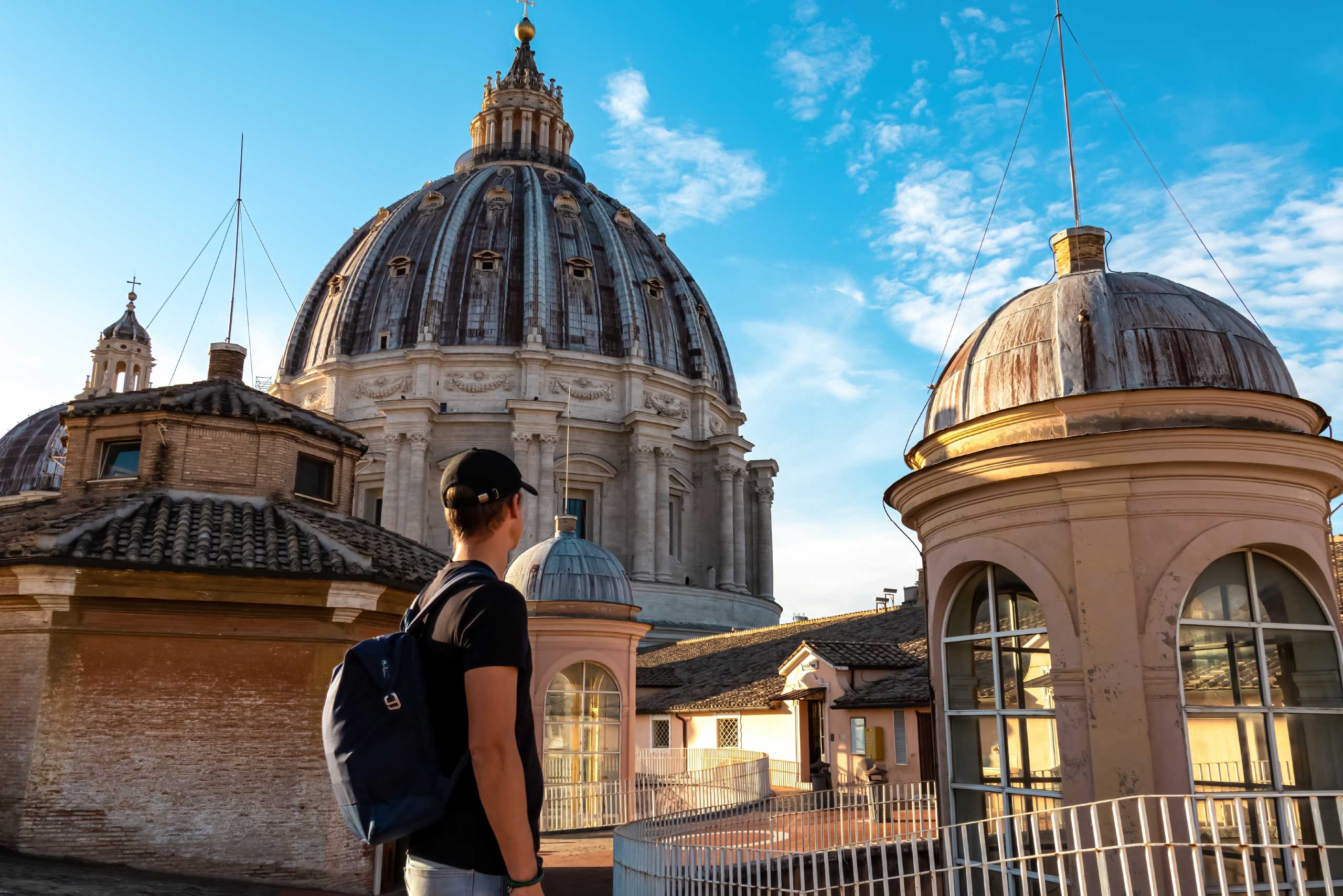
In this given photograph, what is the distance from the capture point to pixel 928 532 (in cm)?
1014

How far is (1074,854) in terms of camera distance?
23.0 ft

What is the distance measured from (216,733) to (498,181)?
1976 inches

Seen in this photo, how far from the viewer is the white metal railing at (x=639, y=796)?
1997 cm

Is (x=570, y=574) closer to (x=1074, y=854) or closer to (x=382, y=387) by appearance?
(x=1074, y=854)

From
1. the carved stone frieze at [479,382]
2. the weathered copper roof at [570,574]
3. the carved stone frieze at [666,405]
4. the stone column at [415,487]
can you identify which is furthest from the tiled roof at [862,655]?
the carved stone frieze at [479,382]

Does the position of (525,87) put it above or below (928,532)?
above

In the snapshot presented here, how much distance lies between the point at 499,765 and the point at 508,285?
51.0m

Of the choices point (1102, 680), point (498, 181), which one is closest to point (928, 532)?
point (1102, 680)

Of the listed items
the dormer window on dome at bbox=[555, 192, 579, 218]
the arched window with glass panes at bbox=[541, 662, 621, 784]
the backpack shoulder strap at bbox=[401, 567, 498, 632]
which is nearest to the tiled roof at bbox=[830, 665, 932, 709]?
the arched window with glass panes at bbox=[541, 662, 621, 784]

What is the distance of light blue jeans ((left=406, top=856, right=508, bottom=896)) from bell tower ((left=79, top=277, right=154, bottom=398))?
181 feet

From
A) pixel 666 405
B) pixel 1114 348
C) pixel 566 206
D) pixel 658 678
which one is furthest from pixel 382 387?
pixel 1114 348

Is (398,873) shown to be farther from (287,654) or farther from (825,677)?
(825,677)

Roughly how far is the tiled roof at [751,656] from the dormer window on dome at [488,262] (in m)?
21.4

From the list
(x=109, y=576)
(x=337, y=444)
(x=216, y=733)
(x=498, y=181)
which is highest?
(x=498, y=181)
